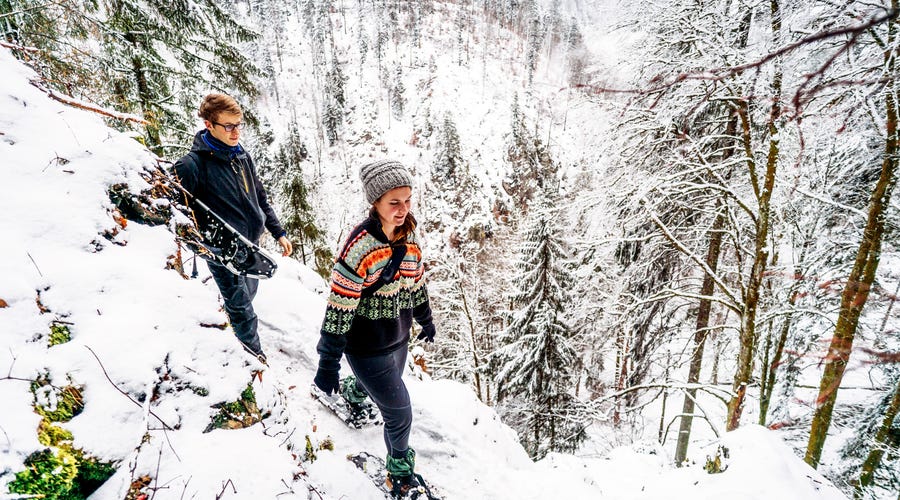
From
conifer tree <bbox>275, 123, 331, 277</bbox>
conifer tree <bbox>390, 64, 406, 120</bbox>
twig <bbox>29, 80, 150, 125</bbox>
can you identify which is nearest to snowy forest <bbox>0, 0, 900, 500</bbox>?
twig <bbox>29, 80, 150, 125</bbox>

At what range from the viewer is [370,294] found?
2.46 meters

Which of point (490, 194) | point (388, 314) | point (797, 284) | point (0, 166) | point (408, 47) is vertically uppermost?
point (408, 47)

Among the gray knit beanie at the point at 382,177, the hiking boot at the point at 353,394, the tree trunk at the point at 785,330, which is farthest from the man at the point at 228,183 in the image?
the tree trunk at the point at 785,330

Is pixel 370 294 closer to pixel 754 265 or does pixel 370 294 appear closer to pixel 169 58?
pixel 754 265

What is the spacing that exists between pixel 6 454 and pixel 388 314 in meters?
1.70

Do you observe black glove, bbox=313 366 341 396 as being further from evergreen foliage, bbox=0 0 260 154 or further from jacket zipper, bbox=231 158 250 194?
evergreen foliage, bbox=0 0 260 154

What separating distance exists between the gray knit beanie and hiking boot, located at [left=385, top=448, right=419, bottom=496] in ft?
6.81

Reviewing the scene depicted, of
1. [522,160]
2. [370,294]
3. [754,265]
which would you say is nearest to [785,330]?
[754,265]

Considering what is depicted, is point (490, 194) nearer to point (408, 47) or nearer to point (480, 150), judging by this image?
point (480, 150)

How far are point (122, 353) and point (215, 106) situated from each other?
6.78 feet

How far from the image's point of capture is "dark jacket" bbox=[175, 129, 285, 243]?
2838 millimetres

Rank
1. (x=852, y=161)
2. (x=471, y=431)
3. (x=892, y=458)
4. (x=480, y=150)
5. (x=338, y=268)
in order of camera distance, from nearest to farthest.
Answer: (x=338, y=268) → (x=471, y=431) → (x=852, y=161) → (x=892, y=458) → (x=480, y=150)

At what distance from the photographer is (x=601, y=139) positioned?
583cm

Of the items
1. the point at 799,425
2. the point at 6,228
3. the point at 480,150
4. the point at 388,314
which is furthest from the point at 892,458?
the point at 480,150
